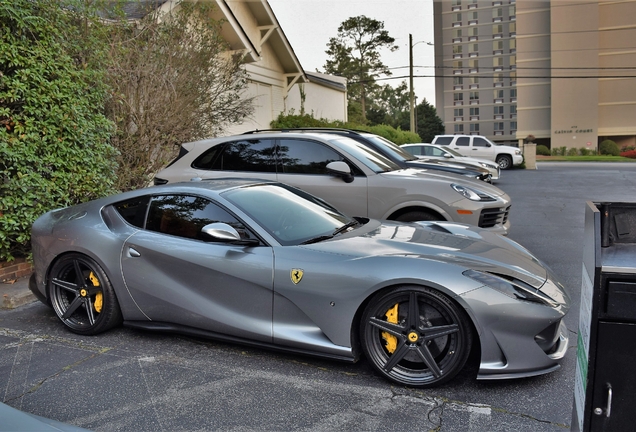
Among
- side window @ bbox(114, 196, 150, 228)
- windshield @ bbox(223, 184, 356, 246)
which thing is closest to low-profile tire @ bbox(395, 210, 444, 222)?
windshield @ bbox(223, 184, 356, 246)

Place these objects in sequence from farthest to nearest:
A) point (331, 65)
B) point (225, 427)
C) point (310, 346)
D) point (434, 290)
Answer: point (331, 65)
point (310, 346)
point (434, 290)
point (225, 427)

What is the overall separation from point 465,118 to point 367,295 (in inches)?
2797

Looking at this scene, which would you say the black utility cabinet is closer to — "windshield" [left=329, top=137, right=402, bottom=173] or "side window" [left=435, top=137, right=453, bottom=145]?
"windshield" [left=329, top=137, right=402, bottom=173]

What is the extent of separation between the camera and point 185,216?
14.4ft

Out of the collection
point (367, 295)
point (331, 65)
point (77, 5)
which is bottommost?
point (367, 295)

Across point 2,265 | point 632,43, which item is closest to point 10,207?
point 2,265

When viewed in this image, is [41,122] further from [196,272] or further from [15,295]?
[196,272]

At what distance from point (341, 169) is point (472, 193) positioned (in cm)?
161

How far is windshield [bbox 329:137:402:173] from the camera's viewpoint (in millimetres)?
6930

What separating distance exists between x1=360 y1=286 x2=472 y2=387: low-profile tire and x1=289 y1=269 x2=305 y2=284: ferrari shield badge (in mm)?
519

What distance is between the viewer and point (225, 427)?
311cm

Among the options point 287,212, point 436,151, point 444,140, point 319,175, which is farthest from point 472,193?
point 444,140

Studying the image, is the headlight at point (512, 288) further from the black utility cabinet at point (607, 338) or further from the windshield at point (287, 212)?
the black utility cabinet at point (607, 338)

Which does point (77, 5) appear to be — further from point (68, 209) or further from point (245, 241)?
point (245, 241)
